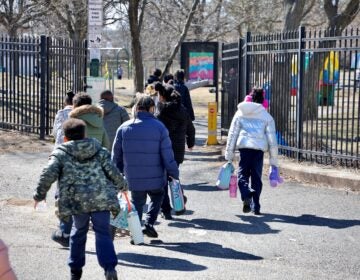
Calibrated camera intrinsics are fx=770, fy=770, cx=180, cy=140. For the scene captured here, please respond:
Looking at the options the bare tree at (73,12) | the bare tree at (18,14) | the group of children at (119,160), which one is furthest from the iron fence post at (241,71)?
the bare tree at (18,14)

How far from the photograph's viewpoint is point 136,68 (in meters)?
25.3

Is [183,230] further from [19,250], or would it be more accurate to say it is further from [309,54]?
[309,54]

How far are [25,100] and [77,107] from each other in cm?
1031

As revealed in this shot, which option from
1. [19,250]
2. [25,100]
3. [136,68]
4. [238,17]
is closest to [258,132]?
[19,250]

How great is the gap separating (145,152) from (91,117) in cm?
68

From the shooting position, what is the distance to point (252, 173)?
9.98 m

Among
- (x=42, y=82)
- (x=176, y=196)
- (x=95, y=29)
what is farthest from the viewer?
(x=42, y=82)

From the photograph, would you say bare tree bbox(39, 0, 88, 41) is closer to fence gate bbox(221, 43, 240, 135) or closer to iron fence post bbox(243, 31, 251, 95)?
fence gate bbox(221, 43, 240, 135)

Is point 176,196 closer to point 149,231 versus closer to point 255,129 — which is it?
point 149,231

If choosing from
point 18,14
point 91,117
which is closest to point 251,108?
point 91,117

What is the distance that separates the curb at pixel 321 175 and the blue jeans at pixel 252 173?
2082 mm

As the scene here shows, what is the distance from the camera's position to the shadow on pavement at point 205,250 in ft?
25.8

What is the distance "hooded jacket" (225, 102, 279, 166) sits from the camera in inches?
383

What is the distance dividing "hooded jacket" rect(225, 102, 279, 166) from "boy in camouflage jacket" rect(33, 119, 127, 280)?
348 centimetres
